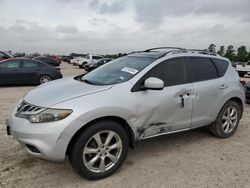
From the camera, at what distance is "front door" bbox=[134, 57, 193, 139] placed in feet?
11.7

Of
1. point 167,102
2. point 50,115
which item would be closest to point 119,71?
point 167,102

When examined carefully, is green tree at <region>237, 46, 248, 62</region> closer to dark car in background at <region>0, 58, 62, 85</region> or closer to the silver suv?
dark car in background at <region>0, 58, 62, 85</region>

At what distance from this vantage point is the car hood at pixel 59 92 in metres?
3.14

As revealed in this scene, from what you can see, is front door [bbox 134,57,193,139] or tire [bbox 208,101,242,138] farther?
tire [bbox 208,101,242,138]

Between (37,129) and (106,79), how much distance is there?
1.30 metres

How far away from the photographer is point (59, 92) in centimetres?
336

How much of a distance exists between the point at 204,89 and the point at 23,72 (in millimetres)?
9732

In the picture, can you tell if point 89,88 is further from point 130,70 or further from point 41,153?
point 41,153

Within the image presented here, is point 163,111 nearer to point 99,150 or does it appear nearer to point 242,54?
point 99,150

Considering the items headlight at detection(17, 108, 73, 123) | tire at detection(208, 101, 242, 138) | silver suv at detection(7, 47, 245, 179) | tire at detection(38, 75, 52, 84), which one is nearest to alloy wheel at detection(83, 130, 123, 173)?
silver suv at detection(7, 47, 245, 179)

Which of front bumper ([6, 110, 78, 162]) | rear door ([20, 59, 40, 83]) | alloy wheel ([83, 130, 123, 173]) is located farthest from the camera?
rear door ([20, 59, 40, 83])

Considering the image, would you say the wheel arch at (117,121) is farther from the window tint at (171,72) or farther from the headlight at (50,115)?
the window tint at (171,72)

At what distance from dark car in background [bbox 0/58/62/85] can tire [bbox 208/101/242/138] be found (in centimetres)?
932

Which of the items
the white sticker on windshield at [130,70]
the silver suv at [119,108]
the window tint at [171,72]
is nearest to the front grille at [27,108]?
the silver suv at [119,108]
